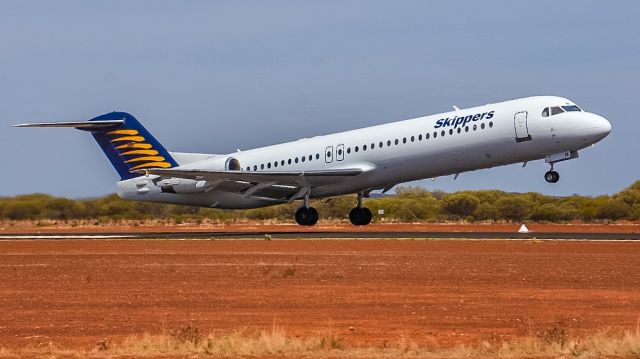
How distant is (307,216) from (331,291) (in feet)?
98.5

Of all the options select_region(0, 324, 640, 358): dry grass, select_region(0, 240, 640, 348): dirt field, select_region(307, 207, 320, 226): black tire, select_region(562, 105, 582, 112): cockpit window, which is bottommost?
select_region(0, 324, 640, 358): dry grass

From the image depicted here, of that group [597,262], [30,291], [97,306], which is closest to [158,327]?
[97,306]

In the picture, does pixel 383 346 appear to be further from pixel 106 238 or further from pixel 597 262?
pixel 106 238

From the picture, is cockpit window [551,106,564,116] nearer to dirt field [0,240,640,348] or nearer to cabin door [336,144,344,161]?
dirt field [0,240,640,348]

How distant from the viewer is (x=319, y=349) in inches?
650

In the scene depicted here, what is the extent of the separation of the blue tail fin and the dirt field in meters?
16.3

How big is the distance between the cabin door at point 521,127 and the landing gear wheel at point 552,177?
1.60 m

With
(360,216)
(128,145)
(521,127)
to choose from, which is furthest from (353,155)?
(128,145)

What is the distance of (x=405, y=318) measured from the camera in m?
20.5

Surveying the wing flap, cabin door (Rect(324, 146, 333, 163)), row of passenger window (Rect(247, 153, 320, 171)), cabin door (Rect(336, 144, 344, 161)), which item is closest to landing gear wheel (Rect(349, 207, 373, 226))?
row of passenger window (Rect(247, 153, 320, 171))

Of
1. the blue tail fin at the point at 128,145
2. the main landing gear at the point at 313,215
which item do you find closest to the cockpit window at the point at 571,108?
the main landing gear at the point at 313,215

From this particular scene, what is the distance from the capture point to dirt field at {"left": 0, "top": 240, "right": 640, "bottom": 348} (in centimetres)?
1950

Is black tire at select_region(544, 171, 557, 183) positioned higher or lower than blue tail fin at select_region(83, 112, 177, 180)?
lower

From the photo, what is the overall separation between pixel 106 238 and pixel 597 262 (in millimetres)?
24320
